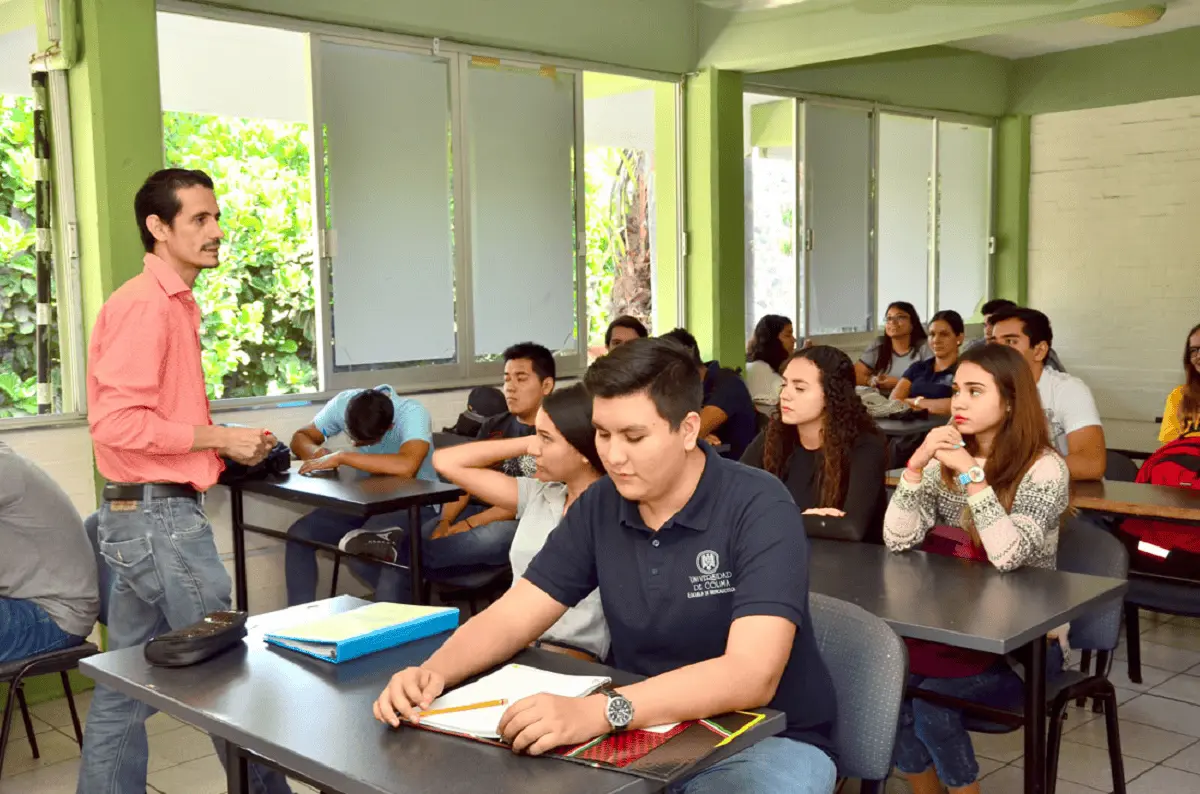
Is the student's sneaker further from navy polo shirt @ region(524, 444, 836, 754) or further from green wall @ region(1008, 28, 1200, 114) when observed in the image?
green wall @ region(1008, 28, 1200, 114)

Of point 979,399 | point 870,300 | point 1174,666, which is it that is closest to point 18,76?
point 979,399

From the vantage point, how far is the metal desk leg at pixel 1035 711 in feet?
7.82

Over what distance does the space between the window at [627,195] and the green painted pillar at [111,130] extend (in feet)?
8.57

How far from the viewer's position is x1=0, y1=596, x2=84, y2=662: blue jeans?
A: 306cm

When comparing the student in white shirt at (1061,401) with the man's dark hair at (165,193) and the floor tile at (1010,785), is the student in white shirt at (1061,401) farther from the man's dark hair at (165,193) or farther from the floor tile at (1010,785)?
the man's dark hair at (165,193)

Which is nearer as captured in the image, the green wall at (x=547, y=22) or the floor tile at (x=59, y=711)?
the floor tile at (x=59, y=711)

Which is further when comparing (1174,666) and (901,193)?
(901,193)

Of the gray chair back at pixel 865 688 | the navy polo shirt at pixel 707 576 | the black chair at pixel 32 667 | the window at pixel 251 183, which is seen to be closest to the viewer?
the navy polo shirt at pixel 707 576

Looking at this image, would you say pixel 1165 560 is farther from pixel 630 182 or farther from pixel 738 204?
pixel 630 182

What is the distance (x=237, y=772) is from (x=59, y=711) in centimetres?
266

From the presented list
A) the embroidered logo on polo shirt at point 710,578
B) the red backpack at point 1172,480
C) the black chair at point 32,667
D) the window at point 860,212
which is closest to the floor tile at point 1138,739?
the red backpack at point 1172,480

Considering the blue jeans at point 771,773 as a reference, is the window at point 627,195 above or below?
above

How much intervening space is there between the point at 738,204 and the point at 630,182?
0.75 metres

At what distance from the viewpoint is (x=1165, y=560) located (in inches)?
144
